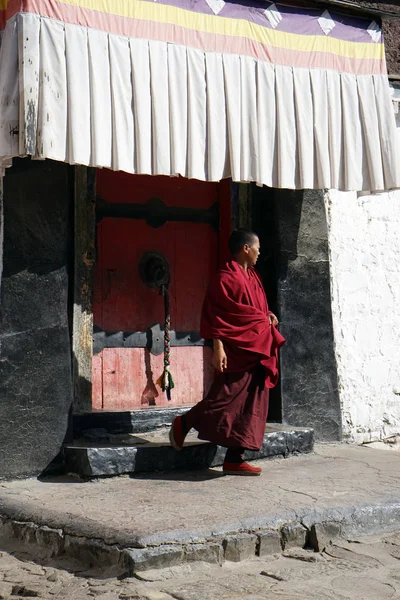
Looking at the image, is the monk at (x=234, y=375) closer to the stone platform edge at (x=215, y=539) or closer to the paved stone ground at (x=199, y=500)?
the paved stone ground at (x=199, y=500)

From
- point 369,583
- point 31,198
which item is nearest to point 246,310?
Result: point 31,198

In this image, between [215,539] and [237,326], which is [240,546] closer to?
[215,539]

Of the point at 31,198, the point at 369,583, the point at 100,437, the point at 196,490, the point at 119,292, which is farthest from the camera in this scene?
the point at 119,292

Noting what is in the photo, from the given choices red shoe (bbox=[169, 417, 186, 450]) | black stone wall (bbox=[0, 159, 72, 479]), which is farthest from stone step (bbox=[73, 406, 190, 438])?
red shoe (bbox=[169, 417, 186, 450])

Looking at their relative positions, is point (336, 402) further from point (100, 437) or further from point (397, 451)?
point (100, 437)

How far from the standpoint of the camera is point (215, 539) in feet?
14.0

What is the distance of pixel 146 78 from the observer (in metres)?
5.38

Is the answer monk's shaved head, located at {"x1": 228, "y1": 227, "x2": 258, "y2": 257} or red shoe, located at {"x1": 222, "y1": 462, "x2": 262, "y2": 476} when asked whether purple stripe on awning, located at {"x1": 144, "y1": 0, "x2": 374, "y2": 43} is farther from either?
red shoe, located at {"x1": 222, "y1": 462, "x2": 262, "y2": 476}

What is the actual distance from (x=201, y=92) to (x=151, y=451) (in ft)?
7.15

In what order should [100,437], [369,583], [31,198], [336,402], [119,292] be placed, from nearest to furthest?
[369,583] < [31,198] < [100,437] < [119,292] < [336,402]

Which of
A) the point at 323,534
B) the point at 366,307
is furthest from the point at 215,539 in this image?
the point at 366,307

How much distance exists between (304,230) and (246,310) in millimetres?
1455

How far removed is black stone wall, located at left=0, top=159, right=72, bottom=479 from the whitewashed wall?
2344mm

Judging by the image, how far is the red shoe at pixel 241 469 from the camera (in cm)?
561
